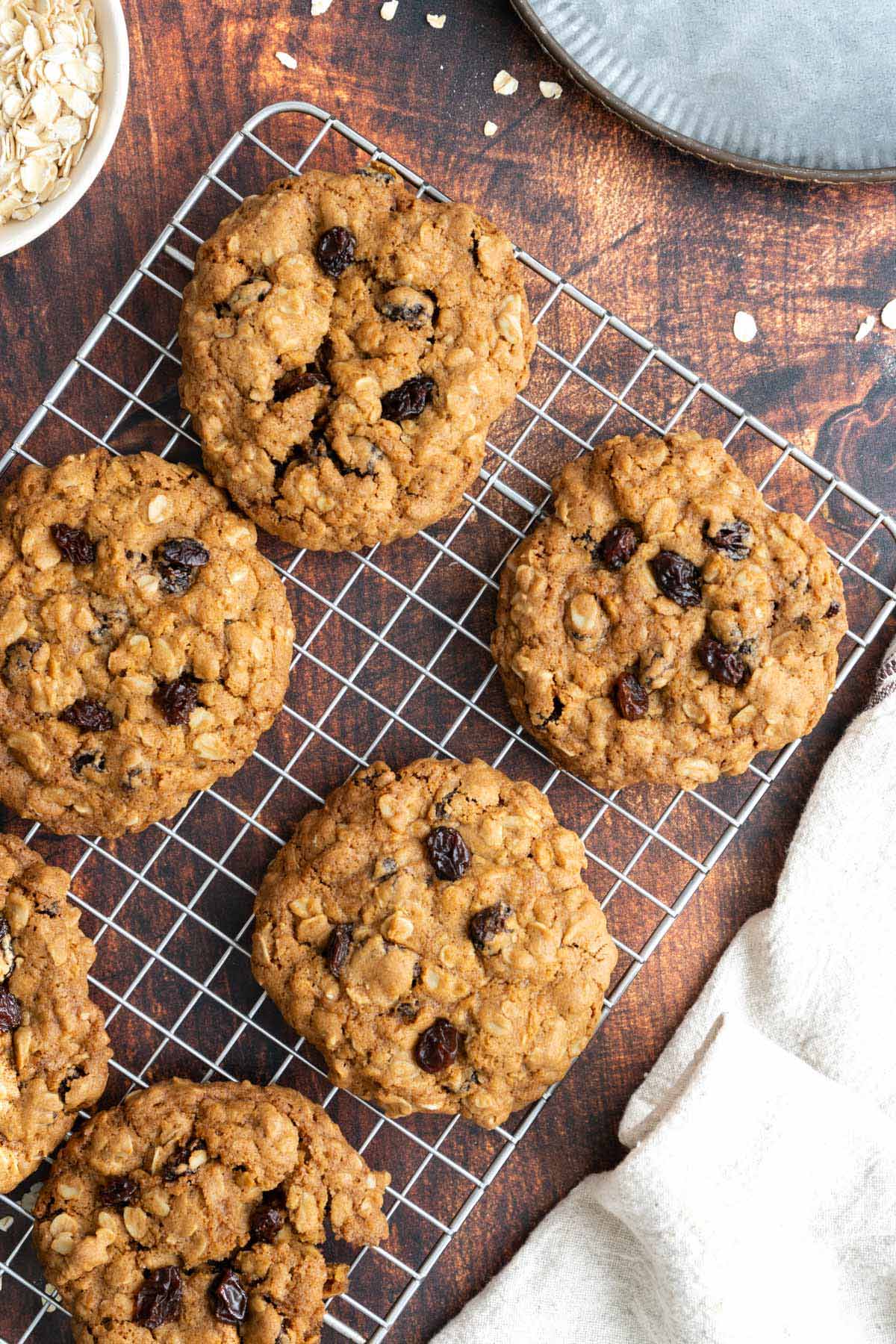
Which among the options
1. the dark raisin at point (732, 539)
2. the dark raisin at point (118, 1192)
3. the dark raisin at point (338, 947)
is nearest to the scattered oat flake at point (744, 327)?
the dark raisin at point (732, 539)

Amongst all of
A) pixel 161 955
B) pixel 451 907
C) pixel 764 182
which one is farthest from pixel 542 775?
pixel 764 182

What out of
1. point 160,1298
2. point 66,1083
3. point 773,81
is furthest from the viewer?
point 773,81

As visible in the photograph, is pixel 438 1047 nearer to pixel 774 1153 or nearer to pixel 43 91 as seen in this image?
pixel 774 1153

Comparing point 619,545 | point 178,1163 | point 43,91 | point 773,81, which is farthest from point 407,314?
point 178,1163

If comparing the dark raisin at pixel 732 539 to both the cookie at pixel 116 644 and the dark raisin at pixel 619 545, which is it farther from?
the cookie at pixel 116 644

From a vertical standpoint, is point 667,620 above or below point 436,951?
above
